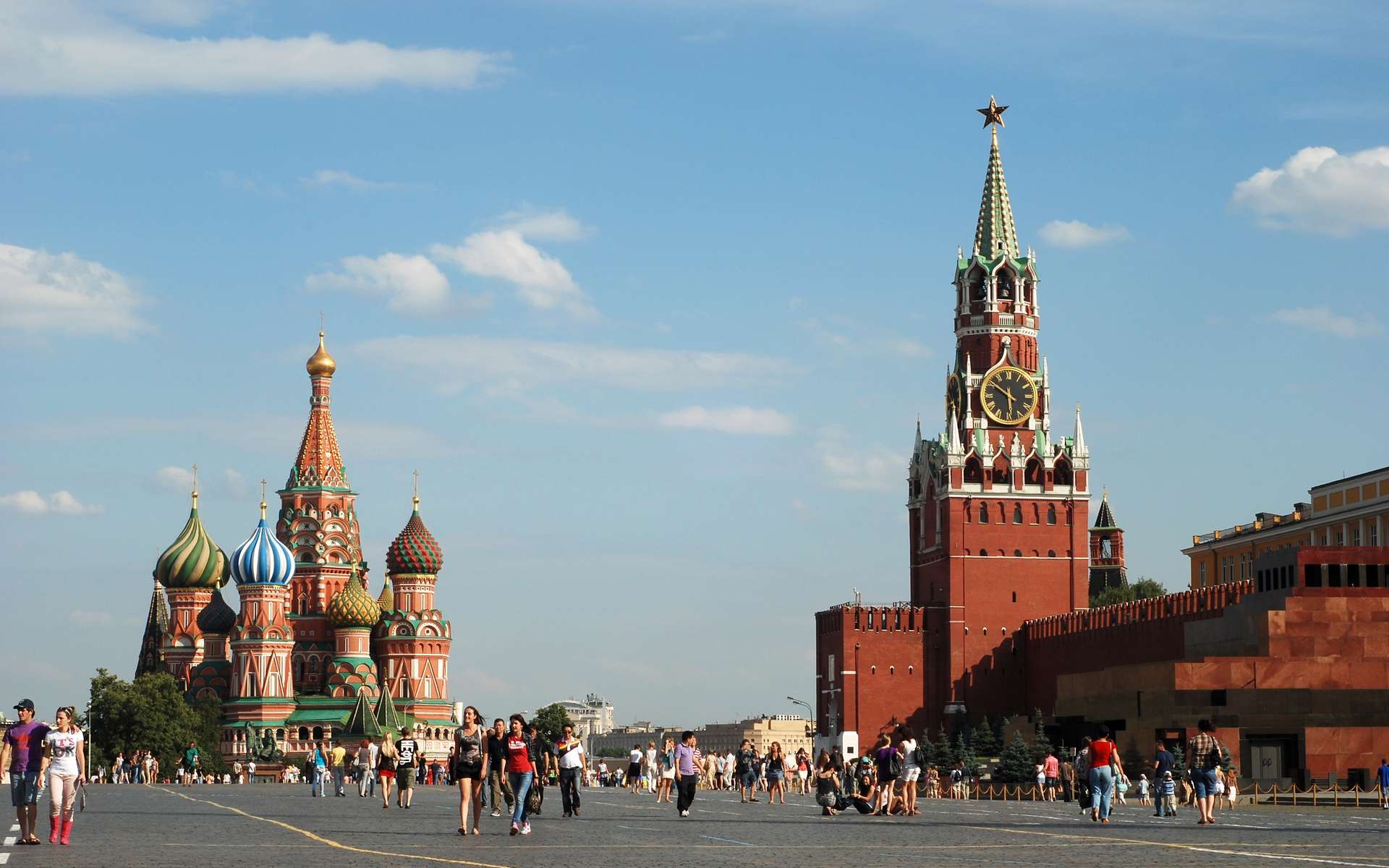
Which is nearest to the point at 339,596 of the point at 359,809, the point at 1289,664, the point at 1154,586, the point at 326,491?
the point at 326,491

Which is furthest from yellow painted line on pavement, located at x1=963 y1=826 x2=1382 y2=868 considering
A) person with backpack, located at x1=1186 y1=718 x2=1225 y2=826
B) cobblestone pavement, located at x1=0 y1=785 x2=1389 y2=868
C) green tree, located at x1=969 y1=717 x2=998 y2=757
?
green tree, located at x1=969 y1=717 x2=998 y2=757

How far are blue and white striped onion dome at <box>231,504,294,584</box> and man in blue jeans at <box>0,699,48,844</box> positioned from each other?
102 m

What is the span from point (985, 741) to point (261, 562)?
46.8 meters

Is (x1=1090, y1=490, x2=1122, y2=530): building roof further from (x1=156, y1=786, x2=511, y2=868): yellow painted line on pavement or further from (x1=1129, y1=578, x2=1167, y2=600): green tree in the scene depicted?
(x1=156, y1=786, x2=511, y2=868): yellow painted line on pavement

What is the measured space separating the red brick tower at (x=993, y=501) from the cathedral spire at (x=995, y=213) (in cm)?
10

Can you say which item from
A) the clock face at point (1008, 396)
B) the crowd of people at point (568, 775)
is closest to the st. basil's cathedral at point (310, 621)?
the clock face at point (1008, 396)

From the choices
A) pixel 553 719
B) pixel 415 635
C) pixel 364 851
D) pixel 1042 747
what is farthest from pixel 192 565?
pixel 364 851

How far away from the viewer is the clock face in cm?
11138

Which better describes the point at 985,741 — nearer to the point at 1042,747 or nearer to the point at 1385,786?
the point at 1042,747

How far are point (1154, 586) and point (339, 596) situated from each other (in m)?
47.1

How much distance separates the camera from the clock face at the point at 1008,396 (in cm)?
11138

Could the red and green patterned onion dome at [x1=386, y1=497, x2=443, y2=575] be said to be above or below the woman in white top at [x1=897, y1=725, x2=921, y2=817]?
above

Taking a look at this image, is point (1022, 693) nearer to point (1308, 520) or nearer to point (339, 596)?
point (1308, 520)

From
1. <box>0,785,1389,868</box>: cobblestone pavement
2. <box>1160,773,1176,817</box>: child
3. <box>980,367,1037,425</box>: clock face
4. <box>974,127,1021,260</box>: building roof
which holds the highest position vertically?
<box>974,127,1021,260</box>: building roof
